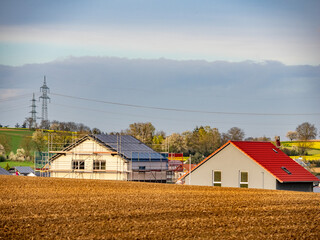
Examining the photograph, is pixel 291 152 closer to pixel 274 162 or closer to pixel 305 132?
pixel 305 132

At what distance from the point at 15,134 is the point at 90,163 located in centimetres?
A: 5735

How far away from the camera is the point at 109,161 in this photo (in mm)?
56156

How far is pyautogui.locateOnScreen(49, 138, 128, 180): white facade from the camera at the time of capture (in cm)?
5534

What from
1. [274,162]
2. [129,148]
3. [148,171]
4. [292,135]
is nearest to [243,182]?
[274,162]

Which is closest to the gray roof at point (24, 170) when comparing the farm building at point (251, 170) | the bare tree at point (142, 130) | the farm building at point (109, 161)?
the bare tree at point (142, 130)

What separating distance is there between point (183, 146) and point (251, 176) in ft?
205

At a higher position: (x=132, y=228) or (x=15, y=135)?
(x=15, y=135)

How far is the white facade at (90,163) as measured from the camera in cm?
5534

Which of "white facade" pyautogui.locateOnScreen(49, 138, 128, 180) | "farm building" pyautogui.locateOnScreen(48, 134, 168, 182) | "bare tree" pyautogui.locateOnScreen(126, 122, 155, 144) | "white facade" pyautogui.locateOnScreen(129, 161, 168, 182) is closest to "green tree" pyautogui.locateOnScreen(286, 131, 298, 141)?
"bare tree" pyautogui.locateOnScreen(126, 122, 155, 144)

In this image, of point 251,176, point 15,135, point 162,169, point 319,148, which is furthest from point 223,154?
point 15,135

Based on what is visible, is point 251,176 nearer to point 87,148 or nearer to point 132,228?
point 87,148

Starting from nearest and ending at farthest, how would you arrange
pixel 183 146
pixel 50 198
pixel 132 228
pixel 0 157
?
pixel 132 228, pixel 50 198, pixel 0 157, pixel 183 146

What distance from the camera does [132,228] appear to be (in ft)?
54.9

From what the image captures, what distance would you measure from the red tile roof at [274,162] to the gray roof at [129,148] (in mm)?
14413
